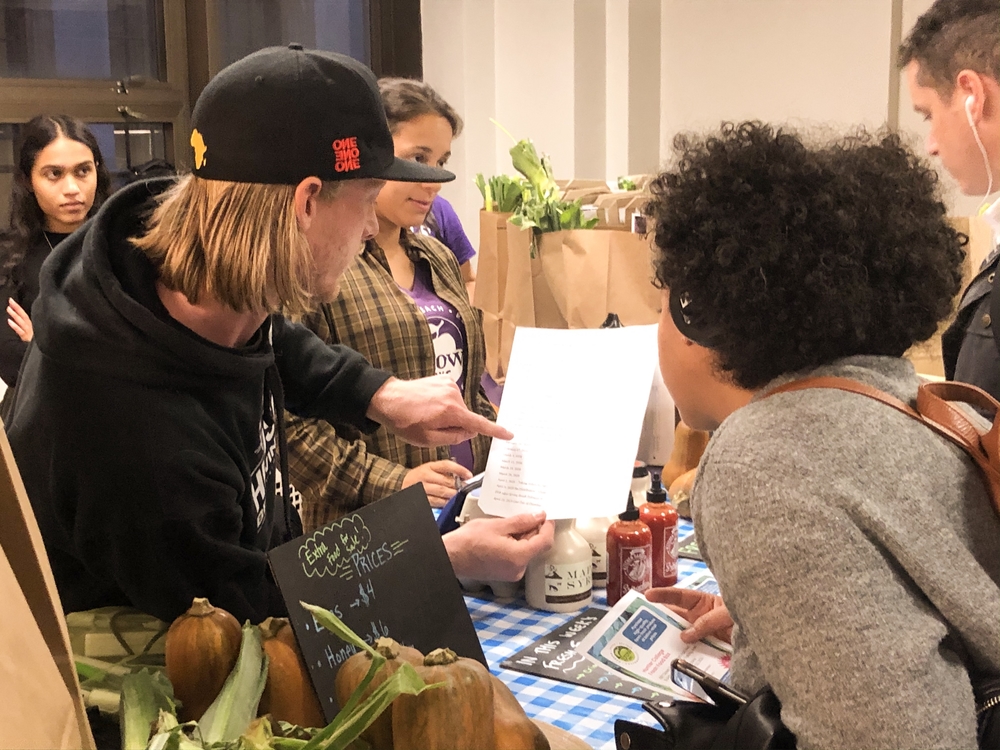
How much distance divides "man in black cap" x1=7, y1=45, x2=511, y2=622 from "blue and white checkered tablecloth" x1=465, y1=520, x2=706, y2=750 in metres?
0.32

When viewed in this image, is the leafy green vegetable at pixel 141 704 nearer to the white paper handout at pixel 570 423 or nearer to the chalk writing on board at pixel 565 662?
the chalk writing on board at pixel 565 662

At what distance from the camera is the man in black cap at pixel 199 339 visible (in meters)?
1.12

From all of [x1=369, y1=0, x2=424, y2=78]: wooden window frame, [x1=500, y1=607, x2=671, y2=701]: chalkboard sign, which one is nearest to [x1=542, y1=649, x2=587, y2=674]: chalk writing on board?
[x1=500, y1=607, x2=671, y2=701]: chalkboard sign

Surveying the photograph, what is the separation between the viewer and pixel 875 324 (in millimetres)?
964

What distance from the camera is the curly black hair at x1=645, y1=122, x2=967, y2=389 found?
3.09ft

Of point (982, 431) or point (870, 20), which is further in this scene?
point (870, 20)

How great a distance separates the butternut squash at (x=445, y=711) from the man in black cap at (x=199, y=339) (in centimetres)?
37

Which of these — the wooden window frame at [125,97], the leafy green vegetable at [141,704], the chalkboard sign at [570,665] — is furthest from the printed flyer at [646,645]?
the wooden window frame at [125,97]

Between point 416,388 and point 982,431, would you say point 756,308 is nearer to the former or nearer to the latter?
point 982,431

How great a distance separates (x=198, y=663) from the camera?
0.94 metres

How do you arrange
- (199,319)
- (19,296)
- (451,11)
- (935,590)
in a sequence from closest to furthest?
1. (935,590)
2. (199,319)
3. (19,296)
4. (451,11)

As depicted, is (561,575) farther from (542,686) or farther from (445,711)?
(445,711)

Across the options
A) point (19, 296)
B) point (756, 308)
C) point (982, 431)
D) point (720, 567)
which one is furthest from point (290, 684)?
point (19, 296)

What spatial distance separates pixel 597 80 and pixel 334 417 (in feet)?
9.61
